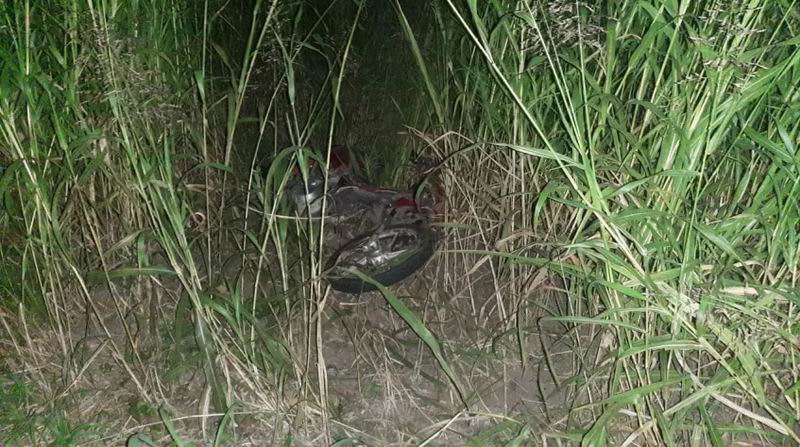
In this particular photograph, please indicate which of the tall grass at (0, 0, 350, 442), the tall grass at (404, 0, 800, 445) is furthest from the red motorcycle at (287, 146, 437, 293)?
the tall grass at (404, 0, 800, 445)

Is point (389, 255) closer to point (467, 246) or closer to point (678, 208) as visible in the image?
point (467, 246)

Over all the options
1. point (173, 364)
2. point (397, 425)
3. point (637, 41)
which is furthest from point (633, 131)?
point (173, 364)

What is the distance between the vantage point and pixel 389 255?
3.91 feet

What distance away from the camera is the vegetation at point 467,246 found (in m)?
0.70

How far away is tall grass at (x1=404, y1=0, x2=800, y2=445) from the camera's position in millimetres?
672

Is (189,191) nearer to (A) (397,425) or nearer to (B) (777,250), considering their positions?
(A) (397,425)

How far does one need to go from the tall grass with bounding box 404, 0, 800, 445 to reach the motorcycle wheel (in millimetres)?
323

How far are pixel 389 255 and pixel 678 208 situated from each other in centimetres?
56

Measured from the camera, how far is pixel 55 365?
1.05 m

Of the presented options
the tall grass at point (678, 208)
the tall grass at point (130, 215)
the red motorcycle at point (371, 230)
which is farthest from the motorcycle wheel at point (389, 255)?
the tall grass at point (678, 208)

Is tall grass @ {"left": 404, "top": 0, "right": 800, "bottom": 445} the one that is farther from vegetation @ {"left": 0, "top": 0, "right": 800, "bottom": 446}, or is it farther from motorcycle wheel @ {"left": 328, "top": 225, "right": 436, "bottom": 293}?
motorcycle wheel @ {"left": 328, "top": 225, "right": 436, "bottom": 293}

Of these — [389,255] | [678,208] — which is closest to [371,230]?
[389,255]

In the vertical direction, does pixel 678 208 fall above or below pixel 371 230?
above

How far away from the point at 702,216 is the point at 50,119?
962 millimetres
